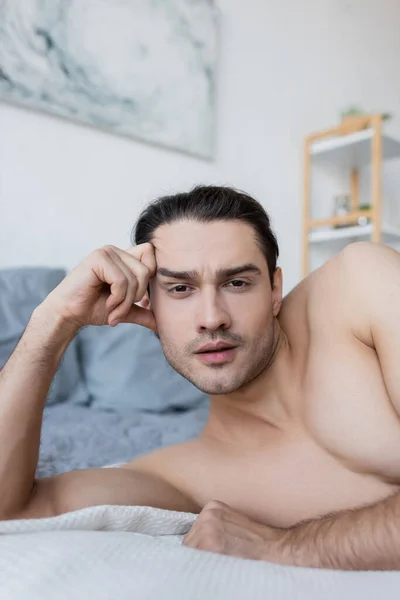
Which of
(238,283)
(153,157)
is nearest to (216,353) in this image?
(238,283)

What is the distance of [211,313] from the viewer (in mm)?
852

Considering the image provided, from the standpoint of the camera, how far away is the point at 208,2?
7.37ft

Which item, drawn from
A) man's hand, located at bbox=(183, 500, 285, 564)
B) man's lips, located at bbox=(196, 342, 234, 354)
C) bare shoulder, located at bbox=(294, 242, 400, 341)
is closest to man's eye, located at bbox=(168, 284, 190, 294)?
man's lips, located at bbox=(196, 342, 234, 354)

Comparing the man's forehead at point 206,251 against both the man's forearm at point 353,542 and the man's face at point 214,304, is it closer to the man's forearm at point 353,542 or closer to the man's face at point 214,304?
the man's face at point 214,304

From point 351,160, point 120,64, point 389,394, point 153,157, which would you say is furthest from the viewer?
point 351,160

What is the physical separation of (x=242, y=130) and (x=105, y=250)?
1.74 m

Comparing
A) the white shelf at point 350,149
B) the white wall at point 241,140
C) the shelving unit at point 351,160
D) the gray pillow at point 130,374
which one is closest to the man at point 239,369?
the gray pillow at point 130,374

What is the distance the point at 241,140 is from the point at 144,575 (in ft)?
7.40

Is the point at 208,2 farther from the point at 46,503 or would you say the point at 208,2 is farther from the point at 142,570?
the point at 142,570

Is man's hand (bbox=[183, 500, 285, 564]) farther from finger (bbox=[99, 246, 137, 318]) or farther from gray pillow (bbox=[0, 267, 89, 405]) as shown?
gray pillow (bbox=[0, 267, 89, 405])

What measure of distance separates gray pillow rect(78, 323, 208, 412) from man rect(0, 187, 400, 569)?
1.90ft

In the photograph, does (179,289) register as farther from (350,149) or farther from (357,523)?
(350,149)

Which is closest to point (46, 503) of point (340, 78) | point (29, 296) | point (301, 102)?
point (29, 296)

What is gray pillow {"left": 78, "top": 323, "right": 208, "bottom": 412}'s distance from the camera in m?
1.60
